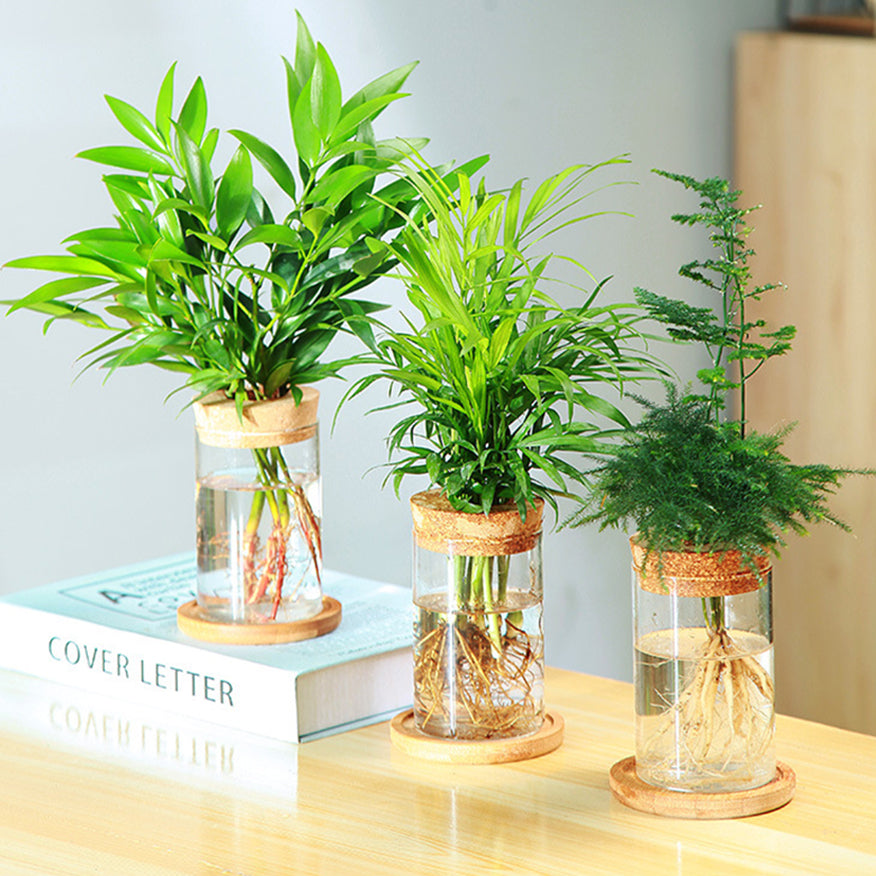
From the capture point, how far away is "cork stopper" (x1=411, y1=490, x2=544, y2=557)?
3.17 feet

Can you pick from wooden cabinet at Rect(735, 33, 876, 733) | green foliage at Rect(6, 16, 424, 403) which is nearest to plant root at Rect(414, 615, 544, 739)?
green foliage at Rect(6, 16, 424, 403)

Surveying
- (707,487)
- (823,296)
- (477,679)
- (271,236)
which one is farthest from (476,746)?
(823,296)

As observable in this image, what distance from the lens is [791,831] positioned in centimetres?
87

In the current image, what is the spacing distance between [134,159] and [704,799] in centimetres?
63

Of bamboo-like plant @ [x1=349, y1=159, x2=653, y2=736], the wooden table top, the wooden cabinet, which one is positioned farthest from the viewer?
the wooden cabinet

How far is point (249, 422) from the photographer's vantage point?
1.08 m

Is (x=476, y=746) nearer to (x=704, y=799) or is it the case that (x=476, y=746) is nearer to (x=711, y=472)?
(x=704, y=799)

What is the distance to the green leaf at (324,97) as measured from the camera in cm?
104

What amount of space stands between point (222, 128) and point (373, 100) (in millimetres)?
608

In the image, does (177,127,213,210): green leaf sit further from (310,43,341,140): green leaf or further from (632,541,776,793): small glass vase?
(632,541,776,793): small glass vase

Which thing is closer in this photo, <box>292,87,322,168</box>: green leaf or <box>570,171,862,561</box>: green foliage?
<box>570,171,862,561</box>: green foliage

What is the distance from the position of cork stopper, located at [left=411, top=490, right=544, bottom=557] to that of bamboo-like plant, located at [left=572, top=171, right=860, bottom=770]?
86 mm

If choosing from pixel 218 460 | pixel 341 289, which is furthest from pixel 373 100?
pixel 218 460

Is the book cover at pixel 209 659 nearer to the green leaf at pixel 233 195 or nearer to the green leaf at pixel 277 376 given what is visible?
the green leaf at pixel 277 376
